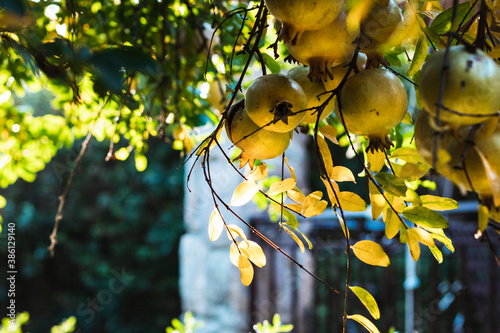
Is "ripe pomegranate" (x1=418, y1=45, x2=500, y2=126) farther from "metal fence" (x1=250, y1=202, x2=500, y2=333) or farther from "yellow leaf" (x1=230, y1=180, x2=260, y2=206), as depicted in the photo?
"metal fence" (x1=250, y1=202, x2=500, y2=333)

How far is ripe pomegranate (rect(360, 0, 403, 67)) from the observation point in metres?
0.31

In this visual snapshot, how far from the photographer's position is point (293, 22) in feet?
0.91

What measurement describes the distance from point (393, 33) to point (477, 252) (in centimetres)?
277

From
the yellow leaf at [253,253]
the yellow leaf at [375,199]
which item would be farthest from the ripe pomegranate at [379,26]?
the yellow leaf at [253,253]

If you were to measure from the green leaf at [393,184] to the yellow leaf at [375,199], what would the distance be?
1 centimetres

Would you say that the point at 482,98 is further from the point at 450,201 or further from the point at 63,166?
the point at 63,166

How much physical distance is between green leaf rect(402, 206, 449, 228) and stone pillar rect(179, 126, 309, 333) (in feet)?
4.95

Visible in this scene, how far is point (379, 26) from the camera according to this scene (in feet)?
1.01

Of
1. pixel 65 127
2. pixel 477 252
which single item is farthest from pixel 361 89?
pixel 477 252

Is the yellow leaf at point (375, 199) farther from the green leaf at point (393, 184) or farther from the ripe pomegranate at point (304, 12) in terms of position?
the ripe pomegranate at point (304, 12)

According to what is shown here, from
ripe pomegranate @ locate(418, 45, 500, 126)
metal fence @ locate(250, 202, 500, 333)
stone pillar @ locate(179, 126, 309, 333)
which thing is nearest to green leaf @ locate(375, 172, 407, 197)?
ripe pomegranate @ locate(418, 45, 500, 126)

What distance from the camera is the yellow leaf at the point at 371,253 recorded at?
1.13 ft

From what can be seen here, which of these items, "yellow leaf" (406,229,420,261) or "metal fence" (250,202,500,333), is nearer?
"yellow leaf" (406,229,420,261)

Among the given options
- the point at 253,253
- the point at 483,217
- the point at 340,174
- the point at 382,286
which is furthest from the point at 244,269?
the point at 382,286
